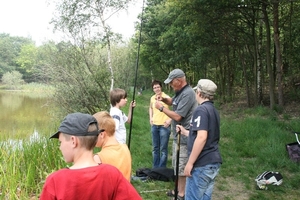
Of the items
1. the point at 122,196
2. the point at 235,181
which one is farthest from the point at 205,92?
the point at 235,181

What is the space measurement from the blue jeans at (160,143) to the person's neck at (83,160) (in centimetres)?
343

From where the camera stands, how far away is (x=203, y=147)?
8.94 ft

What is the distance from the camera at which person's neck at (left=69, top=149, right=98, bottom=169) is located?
57.9 inches

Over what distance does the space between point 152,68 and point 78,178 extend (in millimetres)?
31058

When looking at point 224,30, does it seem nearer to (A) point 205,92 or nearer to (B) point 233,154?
(B) point 233,154

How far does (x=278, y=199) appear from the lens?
416 cm

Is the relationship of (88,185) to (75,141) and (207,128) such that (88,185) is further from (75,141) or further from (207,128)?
(207,128)

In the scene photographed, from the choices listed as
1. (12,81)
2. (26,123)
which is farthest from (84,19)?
(12,81)

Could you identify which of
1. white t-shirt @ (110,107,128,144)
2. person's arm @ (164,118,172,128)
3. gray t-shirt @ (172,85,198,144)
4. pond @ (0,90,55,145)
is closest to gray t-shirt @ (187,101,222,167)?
gray t-shirt @ (172,85,198,144)

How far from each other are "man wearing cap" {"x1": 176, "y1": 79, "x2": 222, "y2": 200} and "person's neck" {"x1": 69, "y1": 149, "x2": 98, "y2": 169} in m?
1.35

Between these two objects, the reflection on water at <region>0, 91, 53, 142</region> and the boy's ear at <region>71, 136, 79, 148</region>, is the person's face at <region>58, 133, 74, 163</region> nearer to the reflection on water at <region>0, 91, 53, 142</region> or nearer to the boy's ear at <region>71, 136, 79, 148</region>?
the boy's ear at <region>71, 136, 79, 148</region>

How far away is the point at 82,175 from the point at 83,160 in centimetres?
9

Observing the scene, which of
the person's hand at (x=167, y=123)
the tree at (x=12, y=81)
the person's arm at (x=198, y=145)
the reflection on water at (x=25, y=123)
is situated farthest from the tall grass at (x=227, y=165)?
the tree at (x=12, y=81)

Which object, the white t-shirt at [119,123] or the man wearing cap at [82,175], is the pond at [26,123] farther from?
the man wearing cap at [82,175]
